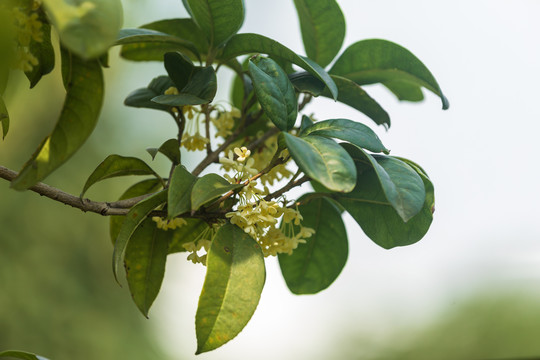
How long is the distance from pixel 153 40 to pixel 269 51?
0.12 metres

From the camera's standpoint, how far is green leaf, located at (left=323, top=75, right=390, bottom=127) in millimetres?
588

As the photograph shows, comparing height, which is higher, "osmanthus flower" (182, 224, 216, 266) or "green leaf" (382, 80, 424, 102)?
"green leaf" (382, 80, 424, 102)

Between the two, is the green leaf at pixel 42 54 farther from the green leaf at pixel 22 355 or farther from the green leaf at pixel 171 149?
the green leaf at pixel 22 355

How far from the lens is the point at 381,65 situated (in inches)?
26.1

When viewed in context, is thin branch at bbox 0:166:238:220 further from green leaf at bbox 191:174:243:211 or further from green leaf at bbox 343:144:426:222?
green leaf at bbox 343:144:426:222

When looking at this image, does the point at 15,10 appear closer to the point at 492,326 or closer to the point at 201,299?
the point at 201,299

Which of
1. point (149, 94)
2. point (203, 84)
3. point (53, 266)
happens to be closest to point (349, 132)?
point (203, 84)

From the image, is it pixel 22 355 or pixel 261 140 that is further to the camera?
pixel 261 140

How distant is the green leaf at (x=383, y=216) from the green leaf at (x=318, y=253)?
0.11 metres

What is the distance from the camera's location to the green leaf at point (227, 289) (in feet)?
1.47

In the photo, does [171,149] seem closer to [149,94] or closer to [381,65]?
[149,94]

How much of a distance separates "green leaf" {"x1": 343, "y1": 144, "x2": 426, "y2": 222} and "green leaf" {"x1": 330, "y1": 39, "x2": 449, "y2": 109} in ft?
0.50

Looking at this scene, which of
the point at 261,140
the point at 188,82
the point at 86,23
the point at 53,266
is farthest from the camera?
the point at 53,266

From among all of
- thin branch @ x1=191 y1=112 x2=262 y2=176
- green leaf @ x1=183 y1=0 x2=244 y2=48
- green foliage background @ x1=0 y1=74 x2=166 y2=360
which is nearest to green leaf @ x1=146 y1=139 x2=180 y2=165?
thin branch @ x1=191 y1=112 x2=262 y2=176
